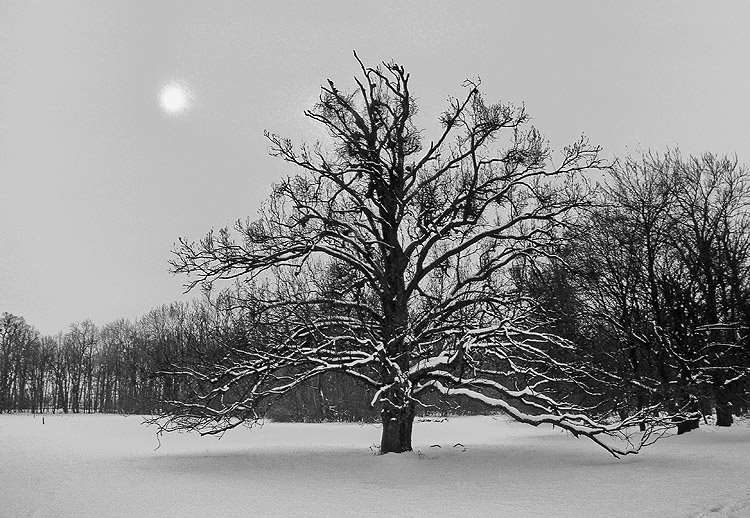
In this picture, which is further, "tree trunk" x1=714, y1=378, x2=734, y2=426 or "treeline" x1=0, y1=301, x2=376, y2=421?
"treeline" x1=0, y1=301, x2=376, y2=421

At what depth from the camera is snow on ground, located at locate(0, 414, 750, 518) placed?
9766 millimetres

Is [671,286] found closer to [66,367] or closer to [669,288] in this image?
[669,288]

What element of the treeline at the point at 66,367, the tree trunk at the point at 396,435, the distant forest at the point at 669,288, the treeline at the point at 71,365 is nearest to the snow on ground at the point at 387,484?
the tree trunk at the point at 396,435

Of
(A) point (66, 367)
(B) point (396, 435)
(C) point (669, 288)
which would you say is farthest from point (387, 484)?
(A) point (66, 367)

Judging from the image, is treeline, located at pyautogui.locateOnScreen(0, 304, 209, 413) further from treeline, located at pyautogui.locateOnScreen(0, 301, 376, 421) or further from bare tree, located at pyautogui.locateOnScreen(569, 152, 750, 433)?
bare tree, located at pyautogui.locateOnScreen(569, 152, 750, 433)

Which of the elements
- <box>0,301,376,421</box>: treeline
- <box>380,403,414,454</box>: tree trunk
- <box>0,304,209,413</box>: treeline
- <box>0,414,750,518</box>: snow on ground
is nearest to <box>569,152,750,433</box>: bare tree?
<box>0,414,750,518</box>: snow on ground

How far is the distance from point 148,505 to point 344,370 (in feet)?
20.1

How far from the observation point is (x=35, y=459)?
18.9 metres

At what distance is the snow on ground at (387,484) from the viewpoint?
9.77 metres

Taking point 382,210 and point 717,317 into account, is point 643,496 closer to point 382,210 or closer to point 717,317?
point 382,210

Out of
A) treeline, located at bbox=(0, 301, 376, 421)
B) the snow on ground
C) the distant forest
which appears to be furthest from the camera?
treeline, located at bbox=(0, 301, 376, 421)

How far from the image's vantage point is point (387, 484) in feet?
41.2

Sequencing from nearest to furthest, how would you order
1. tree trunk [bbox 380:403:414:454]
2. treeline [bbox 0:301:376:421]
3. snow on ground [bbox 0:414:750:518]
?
1. snow on ground [bbox 0:414:750:518]
2. tree trunk [bbox 380:403:414:454]
3. treeline [bbox 0:301:376:421]

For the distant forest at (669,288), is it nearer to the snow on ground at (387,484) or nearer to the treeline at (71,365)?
the snow on ground at (387,484)
